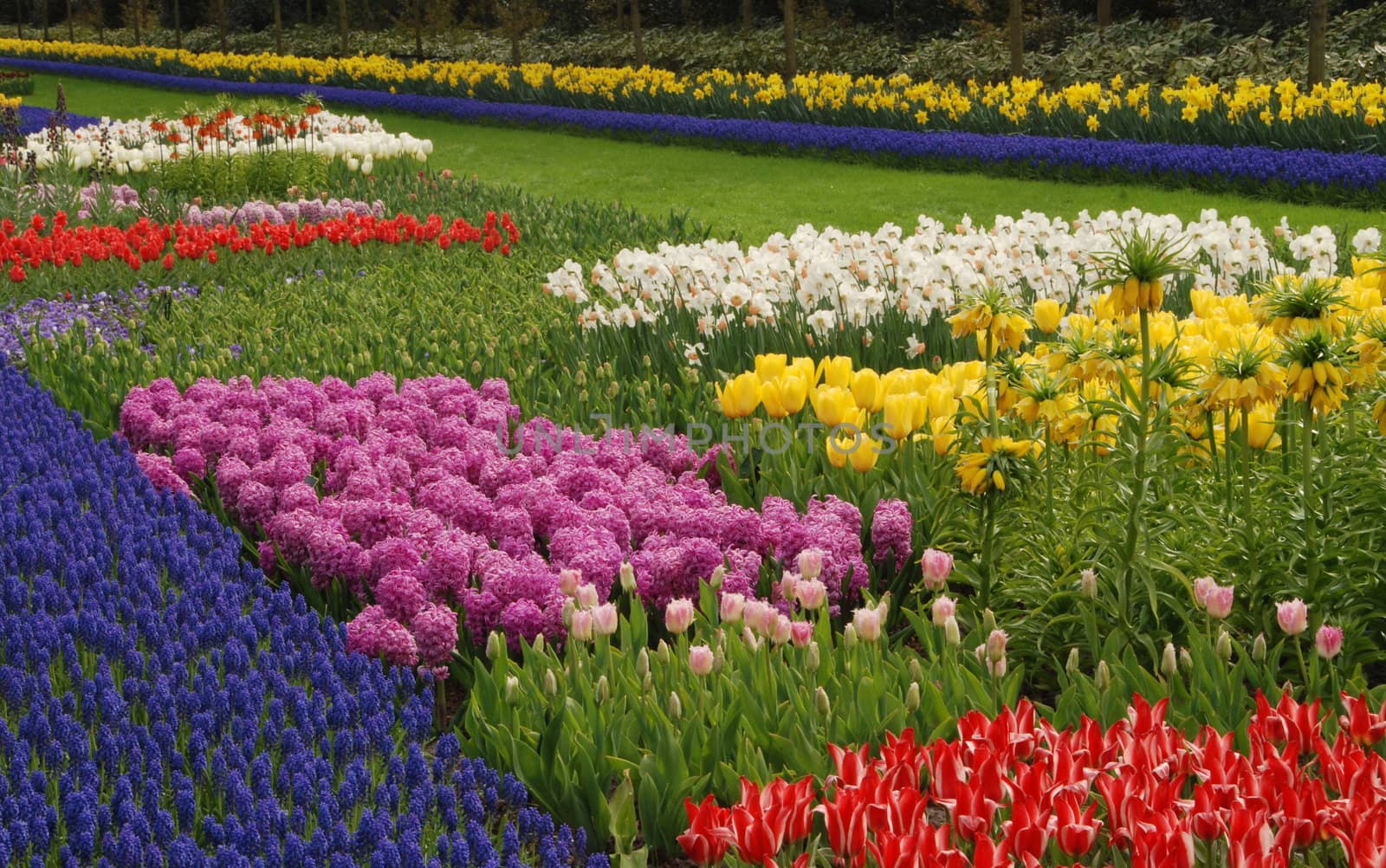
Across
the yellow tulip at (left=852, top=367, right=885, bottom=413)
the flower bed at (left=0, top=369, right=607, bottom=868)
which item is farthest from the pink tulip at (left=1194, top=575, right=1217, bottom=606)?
the yellow tulip at (left=852, top=367, right=885, bottom=413)

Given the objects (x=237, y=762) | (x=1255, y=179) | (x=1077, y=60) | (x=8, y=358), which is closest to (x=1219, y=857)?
(x=237, y=762)

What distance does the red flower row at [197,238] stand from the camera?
895 centimetres

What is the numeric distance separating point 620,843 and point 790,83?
1811 cm

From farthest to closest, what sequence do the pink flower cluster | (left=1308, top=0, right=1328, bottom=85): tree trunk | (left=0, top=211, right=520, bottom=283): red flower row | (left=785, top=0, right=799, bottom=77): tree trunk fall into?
(left=785, top=0, right=799, bottom=77): tree trunk → (left=1308, top=0, right=1328, bottom=85): tree trunk → (left=0, top=211, right=520, bottom=283): red flower row → the pink flower cluster

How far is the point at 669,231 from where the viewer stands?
→ 1062 centimetres

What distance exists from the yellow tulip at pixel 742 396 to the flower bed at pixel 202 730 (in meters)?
1.50

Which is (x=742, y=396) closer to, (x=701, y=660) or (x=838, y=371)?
(x=838, y=371)

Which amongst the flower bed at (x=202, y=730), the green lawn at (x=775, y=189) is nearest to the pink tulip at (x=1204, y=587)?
the flower bed at (x=202, y=730)

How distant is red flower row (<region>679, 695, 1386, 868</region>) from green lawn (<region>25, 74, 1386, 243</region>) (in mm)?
8453

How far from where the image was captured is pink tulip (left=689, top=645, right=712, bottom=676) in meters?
3.01

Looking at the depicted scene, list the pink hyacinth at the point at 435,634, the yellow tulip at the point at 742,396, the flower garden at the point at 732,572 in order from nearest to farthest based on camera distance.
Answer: the flower garden at the point at 732,572, the pink hyacinth at the point at 435,634, the yellow tulip at the point at 742,396

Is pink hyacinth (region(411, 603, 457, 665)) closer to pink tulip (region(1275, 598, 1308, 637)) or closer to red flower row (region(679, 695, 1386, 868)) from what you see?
red flower row (region(679, 695, 1386, 868))

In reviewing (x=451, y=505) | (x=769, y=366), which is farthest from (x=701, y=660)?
(x=769, y=366)

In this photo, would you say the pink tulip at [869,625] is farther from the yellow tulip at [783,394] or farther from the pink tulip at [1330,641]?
the yellow tulip at [783,394]
